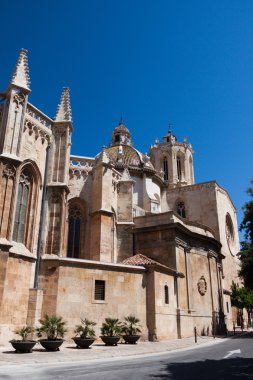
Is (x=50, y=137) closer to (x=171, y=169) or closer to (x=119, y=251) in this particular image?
(x=119, y=251)

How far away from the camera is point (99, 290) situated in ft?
59.0

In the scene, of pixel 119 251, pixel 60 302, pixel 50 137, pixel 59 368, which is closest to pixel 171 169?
pixel 119 251

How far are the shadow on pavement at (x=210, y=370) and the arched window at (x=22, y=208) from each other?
9998 mm

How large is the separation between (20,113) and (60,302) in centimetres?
976

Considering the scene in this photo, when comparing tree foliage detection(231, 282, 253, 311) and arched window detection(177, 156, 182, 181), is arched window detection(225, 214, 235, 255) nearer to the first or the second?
tree foliage detection(231, 282, 253, 311)

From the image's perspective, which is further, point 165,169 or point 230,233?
point 165,169

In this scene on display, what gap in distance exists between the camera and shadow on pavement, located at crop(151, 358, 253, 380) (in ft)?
27.7

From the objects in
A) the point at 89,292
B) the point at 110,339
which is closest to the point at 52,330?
the point at 110,339

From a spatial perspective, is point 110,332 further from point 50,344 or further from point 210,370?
point 210,370

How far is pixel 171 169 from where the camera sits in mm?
58438

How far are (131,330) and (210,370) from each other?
8198mm

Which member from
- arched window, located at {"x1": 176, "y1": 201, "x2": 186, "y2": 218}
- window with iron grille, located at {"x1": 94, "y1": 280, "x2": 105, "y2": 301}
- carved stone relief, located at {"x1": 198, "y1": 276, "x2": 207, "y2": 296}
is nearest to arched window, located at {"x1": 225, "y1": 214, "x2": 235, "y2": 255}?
arched window, located at {"x1": 176, "y1": 201, "x2": 186, "y2": 218}

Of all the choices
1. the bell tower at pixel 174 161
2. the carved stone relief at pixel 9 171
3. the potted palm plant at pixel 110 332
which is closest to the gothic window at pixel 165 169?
the bell tower at pixel 174 161

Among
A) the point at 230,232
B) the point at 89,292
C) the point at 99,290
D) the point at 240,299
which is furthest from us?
the point at 230,232
